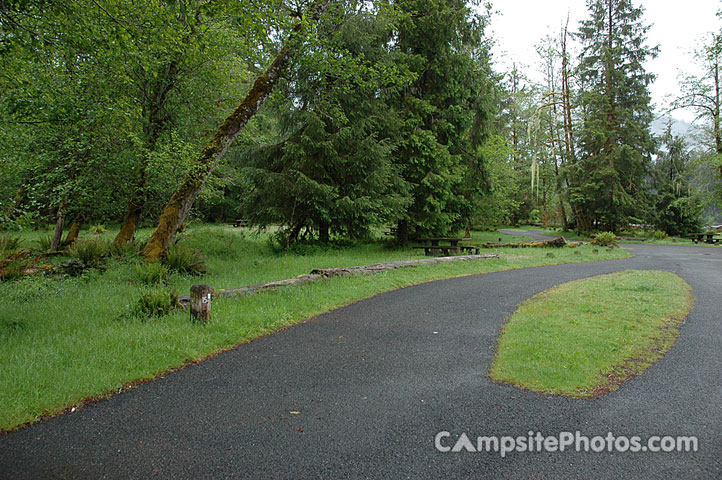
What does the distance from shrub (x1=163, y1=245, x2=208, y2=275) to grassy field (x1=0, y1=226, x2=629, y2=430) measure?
0.38 m

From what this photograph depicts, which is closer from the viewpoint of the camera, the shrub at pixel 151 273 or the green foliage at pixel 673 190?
the shrub at pixel 151 273

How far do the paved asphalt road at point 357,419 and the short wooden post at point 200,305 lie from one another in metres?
0.94

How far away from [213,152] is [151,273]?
3.23 metres

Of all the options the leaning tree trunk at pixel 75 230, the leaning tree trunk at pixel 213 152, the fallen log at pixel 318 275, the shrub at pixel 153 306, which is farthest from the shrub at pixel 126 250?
the shrub at pixel 153 306

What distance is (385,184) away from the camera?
14.8 m

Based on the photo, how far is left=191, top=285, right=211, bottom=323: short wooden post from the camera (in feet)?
17.5

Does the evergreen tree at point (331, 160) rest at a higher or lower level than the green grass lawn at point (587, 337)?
higher

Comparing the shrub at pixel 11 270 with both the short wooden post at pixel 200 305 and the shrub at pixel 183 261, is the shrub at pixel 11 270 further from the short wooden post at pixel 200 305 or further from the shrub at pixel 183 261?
the short wooden post at pixel 200 305

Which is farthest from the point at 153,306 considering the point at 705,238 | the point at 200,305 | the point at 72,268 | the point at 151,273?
the point at 705,238

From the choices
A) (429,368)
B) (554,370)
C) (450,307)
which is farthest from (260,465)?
(450,307)

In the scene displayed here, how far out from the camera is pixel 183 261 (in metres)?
9.22

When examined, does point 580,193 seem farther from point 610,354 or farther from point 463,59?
point 610,354

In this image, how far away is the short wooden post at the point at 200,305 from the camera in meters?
5.32

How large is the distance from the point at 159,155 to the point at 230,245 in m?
5.32
